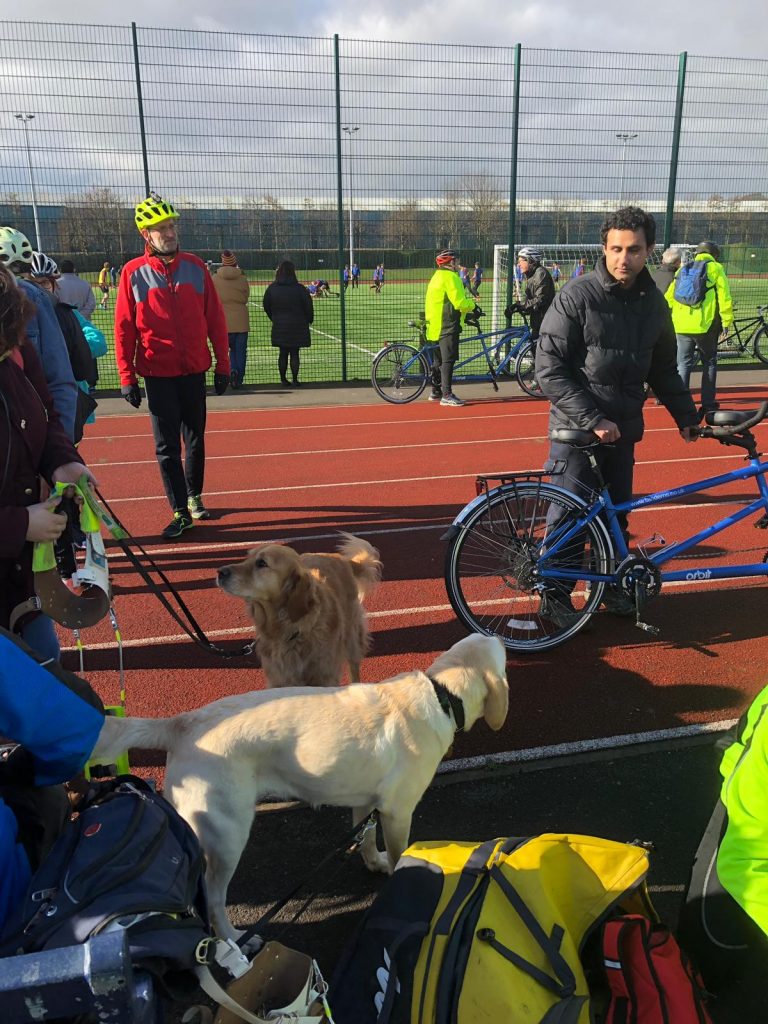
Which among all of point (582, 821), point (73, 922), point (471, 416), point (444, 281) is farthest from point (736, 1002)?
point (444, 281)

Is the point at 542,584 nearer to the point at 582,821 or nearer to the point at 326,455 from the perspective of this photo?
the point at 582,821

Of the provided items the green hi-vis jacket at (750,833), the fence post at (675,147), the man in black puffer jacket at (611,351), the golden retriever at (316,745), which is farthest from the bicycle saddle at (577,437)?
the fence post at (675,147)

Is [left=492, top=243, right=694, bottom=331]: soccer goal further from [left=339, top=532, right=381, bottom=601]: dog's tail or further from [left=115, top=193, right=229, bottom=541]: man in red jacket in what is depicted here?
[left=339, top=532, right=381, bottom=601]: dog's tail

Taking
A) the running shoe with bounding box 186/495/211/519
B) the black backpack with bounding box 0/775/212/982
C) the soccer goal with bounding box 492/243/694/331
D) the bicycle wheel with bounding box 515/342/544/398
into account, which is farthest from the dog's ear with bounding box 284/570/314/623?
the soccer goal with bounding box 492/243/694/331

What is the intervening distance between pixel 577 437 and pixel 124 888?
126 inches

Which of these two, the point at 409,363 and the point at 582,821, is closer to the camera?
the point at 582,821

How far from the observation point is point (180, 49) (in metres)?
11.4

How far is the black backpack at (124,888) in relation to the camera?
54.6 inches

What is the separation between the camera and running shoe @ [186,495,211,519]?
6.58 meters

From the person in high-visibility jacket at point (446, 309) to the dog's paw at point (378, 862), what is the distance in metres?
9.75

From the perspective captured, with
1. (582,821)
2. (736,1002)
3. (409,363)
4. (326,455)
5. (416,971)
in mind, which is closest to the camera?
(416,971)

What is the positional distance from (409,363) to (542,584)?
8.70 meters

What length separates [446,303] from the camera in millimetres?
11430

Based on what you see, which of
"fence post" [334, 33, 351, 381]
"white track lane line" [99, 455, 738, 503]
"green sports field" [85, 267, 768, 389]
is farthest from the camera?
"green sports field" [85, 267, 768, 389]
